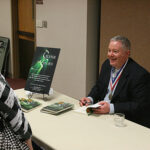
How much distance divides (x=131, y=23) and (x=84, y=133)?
2.16m

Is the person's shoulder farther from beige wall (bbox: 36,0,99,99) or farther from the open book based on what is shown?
beige wall (bbox: 36,0,99,99)

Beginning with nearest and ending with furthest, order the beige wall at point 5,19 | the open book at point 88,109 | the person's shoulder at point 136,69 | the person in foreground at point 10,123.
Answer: the person in foreground at point 10,123 → the open book at point 88,109 → the person's shoulder at point 136,69 → the beige wall at point 5,19

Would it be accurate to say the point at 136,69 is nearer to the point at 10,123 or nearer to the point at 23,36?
the point at 10,123

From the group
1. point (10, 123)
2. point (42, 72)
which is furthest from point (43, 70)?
point (10, 123)

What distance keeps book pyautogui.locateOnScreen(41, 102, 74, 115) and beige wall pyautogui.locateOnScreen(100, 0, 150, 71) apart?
62.3 inches

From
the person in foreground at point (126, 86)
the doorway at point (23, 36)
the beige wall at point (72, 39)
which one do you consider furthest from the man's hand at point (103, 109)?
the doorway at point (23, 36)

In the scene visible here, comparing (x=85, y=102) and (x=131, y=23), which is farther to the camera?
(x=131, y=23)

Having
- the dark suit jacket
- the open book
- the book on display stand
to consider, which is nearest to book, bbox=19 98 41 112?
the book on display stand

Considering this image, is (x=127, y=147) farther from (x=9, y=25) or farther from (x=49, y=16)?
(x=9, y=25)

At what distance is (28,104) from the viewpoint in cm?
234

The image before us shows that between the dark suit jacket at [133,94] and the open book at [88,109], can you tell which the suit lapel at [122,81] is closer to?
the dark suit jacket at [133,94]

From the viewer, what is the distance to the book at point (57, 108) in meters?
2.18

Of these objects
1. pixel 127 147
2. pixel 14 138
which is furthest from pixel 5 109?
pixel 127 147

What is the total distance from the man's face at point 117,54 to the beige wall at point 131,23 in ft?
3.66
